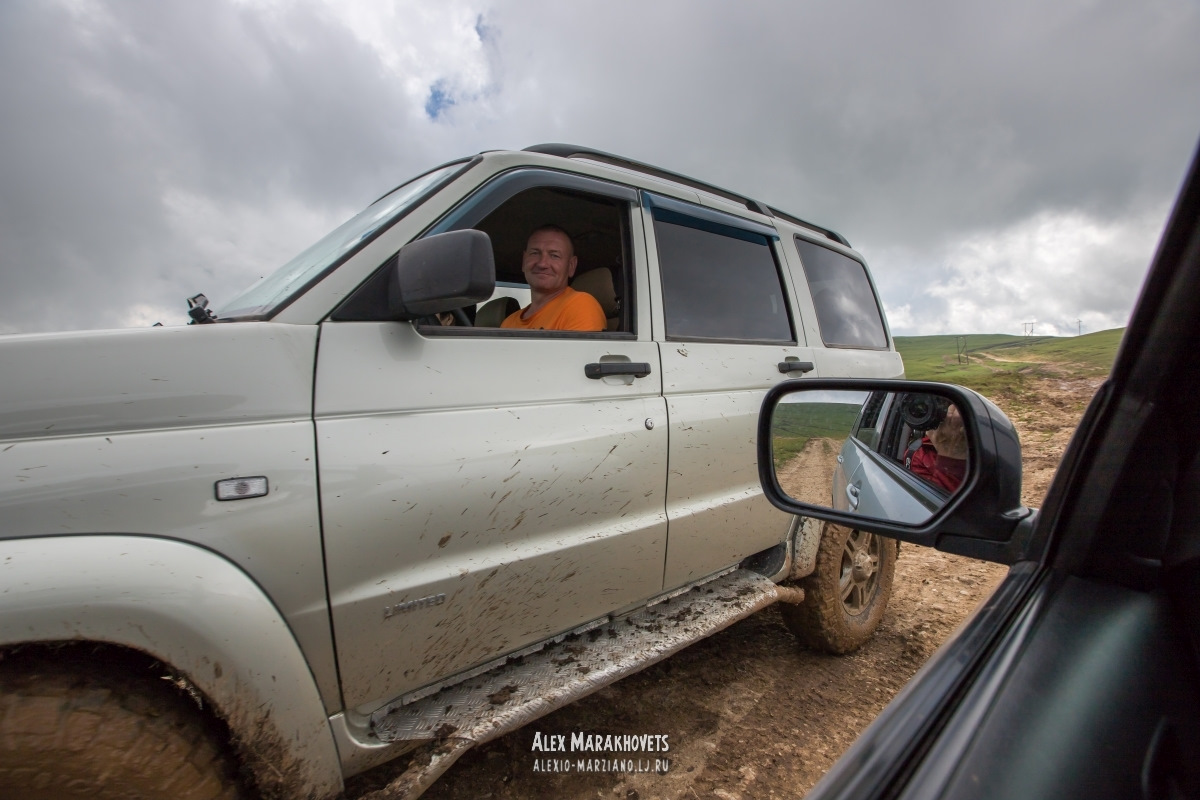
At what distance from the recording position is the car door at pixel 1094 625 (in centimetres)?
60

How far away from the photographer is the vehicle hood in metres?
1.12

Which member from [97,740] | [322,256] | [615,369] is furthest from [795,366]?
[97,740]

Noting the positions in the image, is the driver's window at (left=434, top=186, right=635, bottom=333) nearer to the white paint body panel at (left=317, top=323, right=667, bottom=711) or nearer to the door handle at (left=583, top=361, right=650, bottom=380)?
the door handle at (left=583, top=361, right=650, bottom=380)

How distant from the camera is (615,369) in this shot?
192 cm

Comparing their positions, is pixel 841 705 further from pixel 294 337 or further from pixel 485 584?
pixel 294 337

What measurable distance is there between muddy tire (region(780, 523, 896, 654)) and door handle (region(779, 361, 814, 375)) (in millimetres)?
780

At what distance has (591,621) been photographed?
6.27ft

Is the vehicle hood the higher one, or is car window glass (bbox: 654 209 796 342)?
car window glass (bbox: 654 209 796 342)

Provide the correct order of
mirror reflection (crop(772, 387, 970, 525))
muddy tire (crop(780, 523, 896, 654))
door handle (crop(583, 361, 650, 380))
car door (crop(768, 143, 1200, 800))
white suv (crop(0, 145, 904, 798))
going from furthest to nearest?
muddy tire (crop(780, 523, 896, 654)) → door handle (crop(583, 361, 650, 380)) → white suv (crop(0, 145, 904, 798)) → mirror reflection (crop(772, 387, 970, 525)) → car door (crop(768, 143, 1200, 800))

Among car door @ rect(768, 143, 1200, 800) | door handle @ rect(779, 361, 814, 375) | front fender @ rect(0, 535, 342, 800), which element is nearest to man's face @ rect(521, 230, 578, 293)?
door handle @ rect(779, 361, 814, 375)

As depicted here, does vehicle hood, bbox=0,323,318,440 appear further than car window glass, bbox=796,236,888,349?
No

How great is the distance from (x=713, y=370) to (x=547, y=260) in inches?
36.7

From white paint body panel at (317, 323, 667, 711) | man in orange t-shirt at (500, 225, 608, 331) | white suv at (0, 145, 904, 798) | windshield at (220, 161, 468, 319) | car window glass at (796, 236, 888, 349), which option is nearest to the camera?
white suv at (0, 145, 904, 798)

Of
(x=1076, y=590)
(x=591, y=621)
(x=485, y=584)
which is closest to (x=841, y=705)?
(x=591, y=621)
